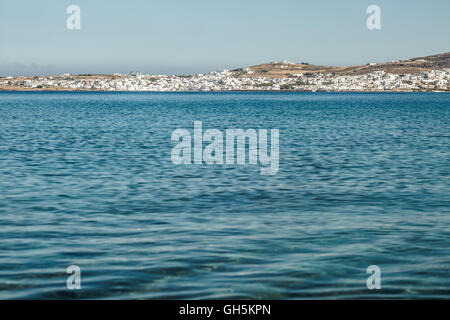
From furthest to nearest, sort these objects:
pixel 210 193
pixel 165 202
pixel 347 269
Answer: pixel 210 193, pixel 165 202, pixel 347 269

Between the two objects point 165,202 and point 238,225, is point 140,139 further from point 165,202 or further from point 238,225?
point 238,225

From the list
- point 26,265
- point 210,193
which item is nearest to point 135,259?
point 26,265

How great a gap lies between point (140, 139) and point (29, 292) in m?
43.3

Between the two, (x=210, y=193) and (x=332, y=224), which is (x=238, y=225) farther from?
(x=210, y=193)

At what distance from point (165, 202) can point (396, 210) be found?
27.7 feet

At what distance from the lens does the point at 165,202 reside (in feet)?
75.1

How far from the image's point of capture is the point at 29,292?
41.9 feet

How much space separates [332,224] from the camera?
1914 centimetres

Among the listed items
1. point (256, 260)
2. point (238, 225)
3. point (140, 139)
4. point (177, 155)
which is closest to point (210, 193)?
point (238, 225)

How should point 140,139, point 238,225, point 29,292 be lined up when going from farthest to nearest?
1. point 140,139
2. point 238,225
3. point 29,292

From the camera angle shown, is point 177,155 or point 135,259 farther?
point 177,155
